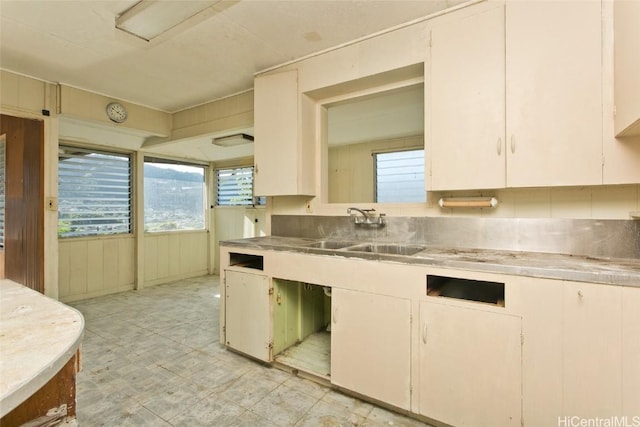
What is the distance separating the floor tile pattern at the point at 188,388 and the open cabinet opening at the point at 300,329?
0.11 metres

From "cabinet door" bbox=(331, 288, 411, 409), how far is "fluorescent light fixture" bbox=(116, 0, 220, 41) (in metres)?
1.94

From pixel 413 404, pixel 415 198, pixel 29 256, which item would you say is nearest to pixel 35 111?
pixel 29 256

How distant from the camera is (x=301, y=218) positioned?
2779 mm

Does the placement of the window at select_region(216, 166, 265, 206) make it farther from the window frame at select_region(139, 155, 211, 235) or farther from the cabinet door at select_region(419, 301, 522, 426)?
the cabinet door at select_region(419, 301, 522, 426)

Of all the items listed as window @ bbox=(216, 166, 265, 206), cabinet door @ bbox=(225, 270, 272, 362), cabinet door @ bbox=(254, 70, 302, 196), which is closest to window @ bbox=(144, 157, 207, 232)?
window @ bbox=(216, 166, 265, 206)

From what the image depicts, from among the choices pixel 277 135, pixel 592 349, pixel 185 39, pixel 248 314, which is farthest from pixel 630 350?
pixel 185 39

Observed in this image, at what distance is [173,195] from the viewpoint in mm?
5066

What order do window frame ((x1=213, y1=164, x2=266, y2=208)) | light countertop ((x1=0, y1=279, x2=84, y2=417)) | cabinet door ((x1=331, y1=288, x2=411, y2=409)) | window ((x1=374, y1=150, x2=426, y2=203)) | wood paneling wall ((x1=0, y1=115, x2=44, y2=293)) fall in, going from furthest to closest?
1. window frame ((x1=213, y1=164, x2=266, y2=208))
2. window ((x1=374, y1=150, x2=426, y2=203))
3. wood paneling wall ((x1=0, y1=115, x2=44, y2=293))
4. cabinet door ((x1=331, y1=288, x2=411, y2=409))
5. light countertop ((x1=0, y1=279, x2=84, y2=417))

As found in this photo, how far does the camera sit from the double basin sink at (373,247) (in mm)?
2172

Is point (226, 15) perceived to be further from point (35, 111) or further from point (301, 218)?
point (35, 111)

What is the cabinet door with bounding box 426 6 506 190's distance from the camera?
1.79 metres

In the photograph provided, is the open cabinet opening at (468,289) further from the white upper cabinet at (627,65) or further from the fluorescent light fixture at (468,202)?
the white upper cabinet at (627,65)

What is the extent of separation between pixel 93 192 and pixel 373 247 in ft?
12.9

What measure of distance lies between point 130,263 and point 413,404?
4.32 m
